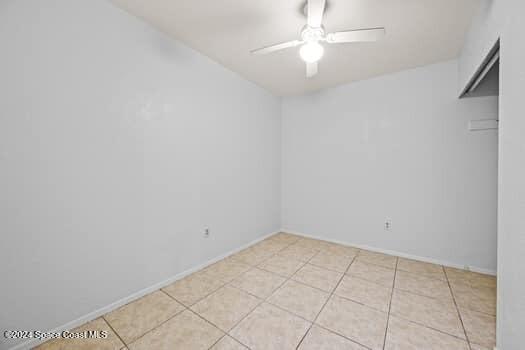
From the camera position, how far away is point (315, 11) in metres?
1.37

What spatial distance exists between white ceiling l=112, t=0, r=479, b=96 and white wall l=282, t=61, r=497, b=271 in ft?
1.50

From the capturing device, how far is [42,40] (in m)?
1.34

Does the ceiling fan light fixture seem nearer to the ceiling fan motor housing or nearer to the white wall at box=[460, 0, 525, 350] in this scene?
the ceiling fan motor housing

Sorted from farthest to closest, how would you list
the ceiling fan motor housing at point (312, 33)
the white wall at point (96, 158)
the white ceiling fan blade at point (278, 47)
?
the white ceiling fan blade at point (278, 47), the ceiling fan motor housing at point (312, 33), the white wall at point (96, 158)

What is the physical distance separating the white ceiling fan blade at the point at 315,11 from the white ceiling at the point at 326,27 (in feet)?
0.84

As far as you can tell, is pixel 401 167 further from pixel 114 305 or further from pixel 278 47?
pixel 114 305

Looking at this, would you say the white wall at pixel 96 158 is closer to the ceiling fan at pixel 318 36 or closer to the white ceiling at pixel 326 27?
the white ceiling at pixel 326 27

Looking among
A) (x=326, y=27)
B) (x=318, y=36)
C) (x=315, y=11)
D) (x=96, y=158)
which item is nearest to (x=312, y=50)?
(x=318, y=36)

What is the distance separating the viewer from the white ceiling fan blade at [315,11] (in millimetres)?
1287

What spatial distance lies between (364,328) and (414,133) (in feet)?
7.69

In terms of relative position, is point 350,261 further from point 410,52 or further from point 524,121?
point 410,52

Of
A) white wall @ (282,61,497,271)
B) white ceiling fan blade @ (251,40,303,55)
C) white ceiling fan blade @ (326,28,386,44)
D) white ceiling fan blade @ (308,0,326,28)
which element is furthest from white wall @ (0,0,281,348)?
white wall @ (282,61,497,271)

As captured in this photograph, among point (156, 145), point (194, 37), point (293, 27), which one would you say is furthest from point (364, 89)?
point (156, 145)

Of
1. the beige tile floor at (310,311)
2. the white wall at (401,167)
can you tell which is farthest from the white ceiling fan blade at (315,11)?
the beige tile floor at (310,311)
